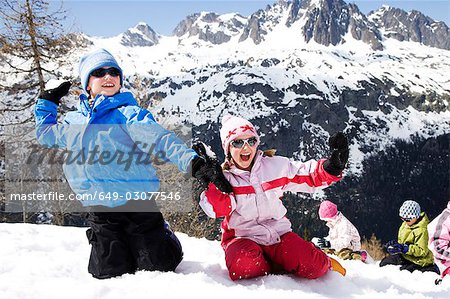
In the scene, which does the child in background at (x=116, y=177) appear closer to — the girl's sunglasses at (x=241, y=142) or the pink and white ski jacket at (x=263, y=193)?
the pink and white ski jacket at (x=263, y=193)

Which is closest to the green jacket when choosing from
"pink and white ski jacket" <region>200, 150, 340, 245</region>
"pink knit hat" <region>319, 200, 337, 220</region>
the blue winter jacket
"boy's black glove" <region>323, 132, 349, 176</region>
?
"pink knit hat" <region>319, 200, 337, 220</region>

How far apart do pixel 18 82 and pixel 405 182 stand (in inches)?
4858

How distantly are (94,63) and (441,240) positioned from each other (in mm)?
4039

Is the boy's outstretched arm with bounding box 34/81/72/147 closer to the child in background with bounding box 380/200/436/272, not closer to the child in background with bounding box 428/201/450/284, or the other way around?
the child in background with bounding box 428/201/450/284

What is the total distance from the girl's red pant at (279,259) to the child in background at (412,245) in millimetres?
3917

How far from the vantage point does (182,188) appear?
511 inches

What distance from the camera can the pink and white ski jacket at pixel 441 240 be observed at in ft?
15.1

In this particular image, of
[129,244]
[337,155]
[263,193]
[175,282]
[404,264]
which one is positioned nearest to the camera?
[175,282]

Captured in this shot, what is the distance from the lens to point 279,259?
334 centimetres

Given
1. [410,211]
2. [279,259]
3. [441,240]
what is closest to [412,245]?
[410,211]

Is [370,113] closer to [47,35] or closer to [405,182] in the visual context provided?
[405,182]

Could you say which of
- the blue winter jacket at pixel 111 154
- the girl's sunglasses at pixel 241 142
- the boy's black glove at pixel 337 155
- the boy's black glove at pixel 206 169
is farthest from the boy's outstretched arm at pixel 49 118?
the boy's black glove at pixel 337 155

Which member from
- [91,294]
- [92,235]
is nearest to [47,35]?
[92,235]

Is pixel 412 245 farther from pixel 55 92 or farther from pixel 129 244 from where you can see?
pixel 55 92
